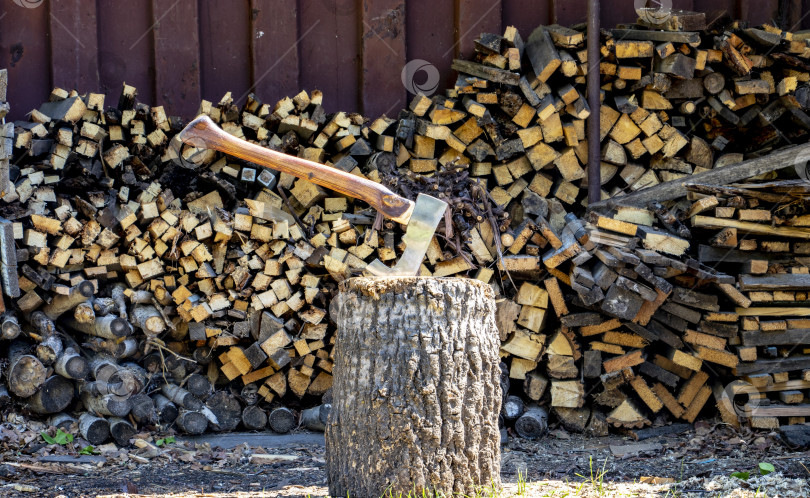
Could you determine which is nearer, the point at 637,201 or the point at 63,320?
the point at 63,320

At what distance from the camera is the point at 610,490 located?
10.3ft

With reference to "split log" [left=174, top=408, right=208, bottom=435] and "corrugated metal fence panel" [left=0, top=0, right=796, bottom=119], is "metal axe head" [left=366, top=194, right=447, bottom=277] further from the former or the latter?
"corrugated metal fence panel" [left=0, top=0, right=796, bottom=119]

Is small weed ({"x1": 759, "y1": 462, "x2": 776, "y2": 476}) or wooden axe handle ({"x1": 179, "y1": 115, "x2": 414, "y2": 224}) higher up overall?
wooden axe handle ({"x1": 179, "y1": 115, "x2": 414, "y2": 224})

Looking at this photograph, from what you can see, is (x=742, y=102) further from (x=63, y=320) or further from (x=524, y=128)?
(x=63, y=320)

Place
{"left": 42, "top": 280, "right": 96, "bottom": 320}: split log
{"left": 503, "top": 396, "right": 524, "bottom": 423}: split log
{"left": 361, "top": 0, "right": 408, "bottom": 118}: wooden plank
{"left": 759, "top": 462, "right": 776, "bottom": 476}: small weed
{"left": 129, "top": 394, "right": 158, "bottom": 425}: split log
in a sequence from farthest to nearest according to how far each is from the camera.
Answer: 1. {"left": 361, "top": 0, "right": 408, "bottom": 118}: wooden plank
2. {"left": 503, "top": 396, "right": 524, "bottom": 423}: split log
3. {"left": 42, "top": 280, "right": 96, "bottom": 320}: split log
4. {"left": 129, "top": 394, "right": 158, "bottom": 425}: split log
5. {"left": 759, "top": 462, "right": 776, "bottom": 476}: small weed

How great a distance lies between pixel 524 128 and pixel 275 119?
159 cm

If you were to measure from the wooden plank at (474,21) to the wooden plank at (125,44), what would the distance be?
2119mm

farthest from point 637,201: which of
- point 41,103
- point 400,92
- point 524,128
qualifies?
point 41,103

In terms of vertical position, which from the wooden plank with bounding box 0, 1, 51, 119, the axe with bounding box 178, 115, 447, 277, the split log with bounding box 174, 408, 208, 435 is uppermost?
the wooden plank with bounding box 0, 1, 51, 119

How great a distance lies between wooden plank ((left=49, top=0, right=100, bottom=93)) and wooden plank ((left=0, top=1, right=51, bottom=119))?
0.27 feet

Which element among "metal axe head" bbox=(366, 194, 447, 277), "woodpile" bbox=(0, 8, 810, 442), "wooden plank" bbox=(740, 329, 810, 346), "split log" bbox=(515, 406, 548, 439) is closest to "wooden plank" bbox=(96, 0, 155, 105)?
"woodpile" bbox=(0, 8, 810, 442)

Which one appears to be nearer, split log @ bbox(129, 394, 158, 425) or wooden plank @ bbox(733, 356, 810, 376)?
split log @ bbox(129, 394, 158, 425)

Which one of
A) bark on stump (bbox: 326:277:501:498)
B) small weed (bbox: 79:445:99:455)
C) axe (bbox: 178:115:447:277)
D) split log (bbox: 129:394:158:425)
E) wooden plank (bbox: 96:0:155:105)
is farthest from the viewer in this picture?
wooden plank (bbox: 96:0:155:105)

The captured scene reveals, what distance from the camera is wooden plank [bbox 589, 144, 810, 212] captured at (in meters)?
4.77
